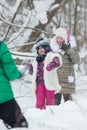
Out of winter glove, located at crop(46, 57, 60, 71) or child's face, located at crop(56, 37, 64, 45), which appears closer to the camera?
winter glove, located at crop(46, 57, 60, 71)

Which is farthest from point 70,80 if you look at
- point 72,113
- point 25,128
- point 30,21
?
point 30,21

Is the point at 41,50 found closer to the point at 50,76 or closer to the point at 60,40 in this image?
the point at 50,76

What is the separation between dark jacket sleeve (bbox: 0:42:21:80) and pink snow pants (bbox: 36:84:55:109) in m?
1.85

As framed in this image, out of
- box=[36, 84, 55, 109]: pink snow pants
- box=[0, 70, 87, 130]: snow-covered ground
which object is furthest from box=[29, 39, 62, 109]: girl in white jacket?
box=[0, 70, 87, 130]: snow-covered ground

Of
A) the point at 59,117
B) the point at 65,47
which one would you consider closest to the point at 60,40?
the point at 65,47

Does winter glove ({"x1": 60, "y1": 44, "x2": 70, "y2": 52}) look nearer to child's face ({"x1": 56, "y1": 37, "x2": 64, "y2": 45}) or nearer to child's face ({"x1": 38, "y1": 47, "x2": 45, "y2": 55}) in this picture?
child's face ({"x1": 56, "y1": 37, "x2": 64, "y2": 45})

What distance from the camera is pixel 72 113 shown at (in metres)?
7.14

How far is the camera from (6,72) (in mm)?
5906

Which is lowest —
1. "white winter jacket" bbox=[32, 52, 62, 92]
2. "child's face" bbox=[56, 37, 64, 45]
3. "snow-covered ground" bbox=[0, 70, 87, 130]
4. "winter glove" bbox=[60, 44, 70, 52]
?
"snow-covered ground" bbox=[0, 70, 87, 130]

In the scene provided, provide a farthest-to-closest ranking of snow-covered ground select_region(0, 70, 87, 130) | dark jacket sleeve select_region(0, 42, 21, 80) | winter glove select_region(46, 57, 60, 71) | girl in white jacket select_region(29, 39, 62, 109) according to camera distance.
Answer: girl in white jacket select_region(29, 39, 62, 109)
winter glove select_region(46, 57, 60, 71)
snow-covered ground select_region(0, 70, 87, 130)
dark jacket sleeve select_region(0, 42, 21, 80)

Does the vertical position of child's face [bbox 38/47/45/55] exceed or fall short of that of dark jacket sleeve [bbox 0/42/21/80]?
it falls short

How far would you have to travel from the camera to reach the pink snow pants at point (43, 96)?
306 inches

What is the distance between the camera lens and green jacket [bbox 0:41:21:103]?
5.84 metres

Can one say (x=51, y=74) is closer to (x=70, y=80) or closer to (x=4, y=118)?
(x=70, y=80)
